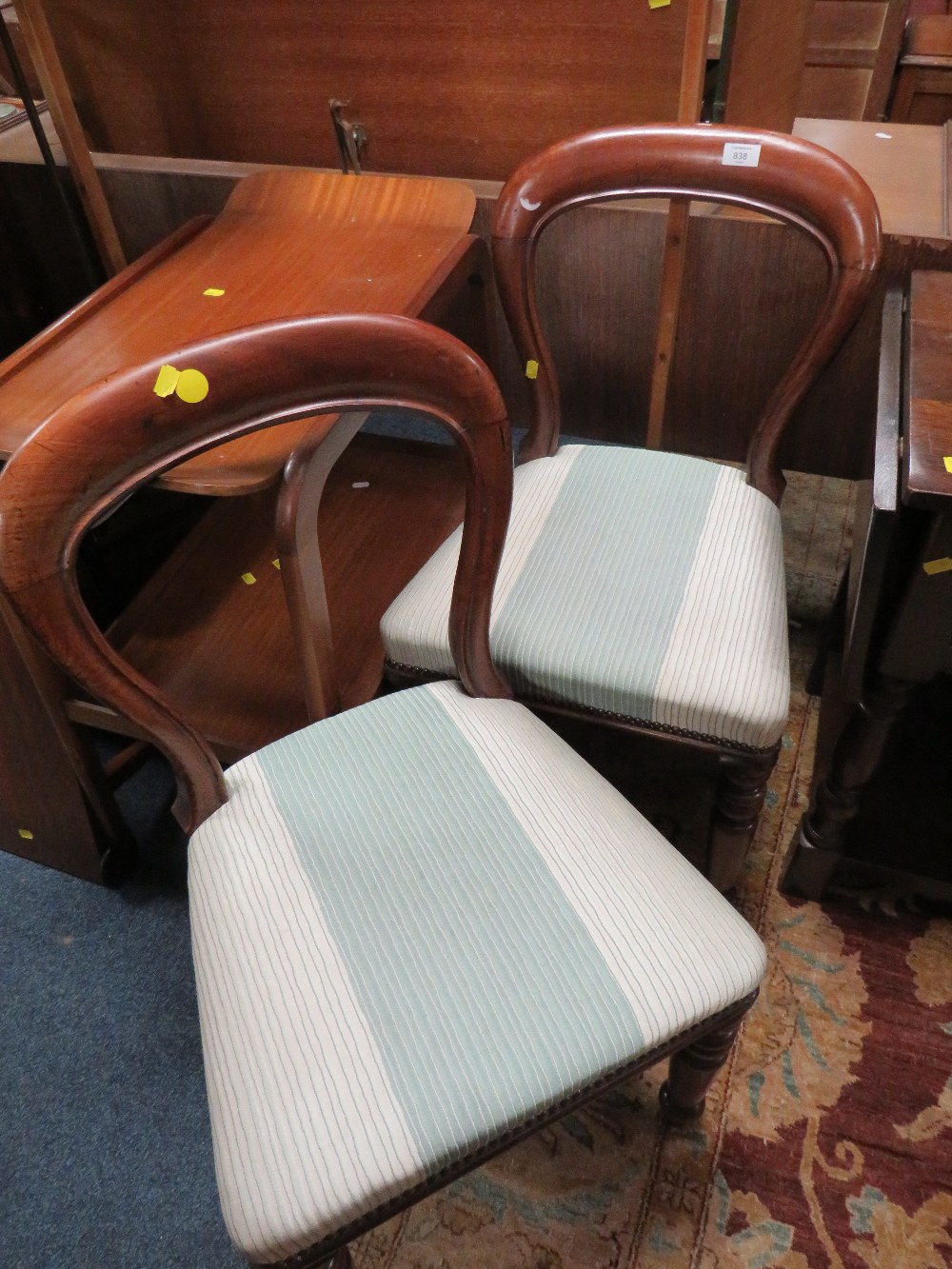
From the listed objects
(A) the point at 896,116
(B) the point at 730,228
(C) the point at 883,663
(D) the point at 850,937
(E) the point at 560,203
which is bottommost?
(D) the point at 850,937

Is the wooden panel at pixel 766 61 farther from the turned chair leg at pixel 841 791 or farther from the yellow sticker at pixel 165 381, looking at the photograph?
the yellow sticker at pixel 165 381

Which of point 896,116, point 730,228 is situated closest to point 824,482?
point 730,228

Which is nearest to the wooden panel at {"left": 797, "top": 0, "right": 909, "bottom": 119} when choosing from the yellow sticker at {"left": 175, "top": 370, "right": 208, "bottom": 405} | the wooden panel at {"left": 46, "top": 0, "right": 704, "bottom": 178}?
the wooden panel at {"left": 46, "top": 0, "right": 704, "bottom": 178}

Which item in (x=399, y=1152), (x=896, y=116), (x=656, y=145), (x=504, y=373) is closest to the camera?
(x=399, y=1152)

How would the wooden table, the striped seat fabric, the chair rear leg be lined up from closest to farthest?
the striped seat fabric → the chair rear leg → the wooden table

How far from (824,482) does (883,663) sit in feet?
2.98

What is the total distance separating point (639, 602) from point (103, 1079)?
2.64 feet

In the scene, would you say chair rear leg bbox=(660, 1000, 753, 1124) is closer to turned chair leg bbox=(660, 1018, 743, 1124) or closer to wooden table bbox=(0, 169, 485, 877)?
turned chair leg bbox=(660, 1018, 743, 1124)

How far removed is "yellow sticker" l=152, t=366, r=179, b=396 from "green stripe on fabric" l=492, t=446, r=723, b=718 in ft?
1.34

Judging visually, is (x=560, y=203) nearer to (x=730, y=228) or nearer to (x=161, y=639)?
(x=730, y=228)

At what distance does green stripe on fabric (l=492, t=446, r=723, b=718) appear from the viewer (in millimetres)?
853

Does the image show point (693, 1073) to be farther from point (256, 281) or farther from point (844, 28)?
point (844, 28)

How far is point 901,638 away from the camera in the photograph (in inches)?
30.5

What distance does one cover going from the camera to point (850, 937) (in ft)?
3.51
